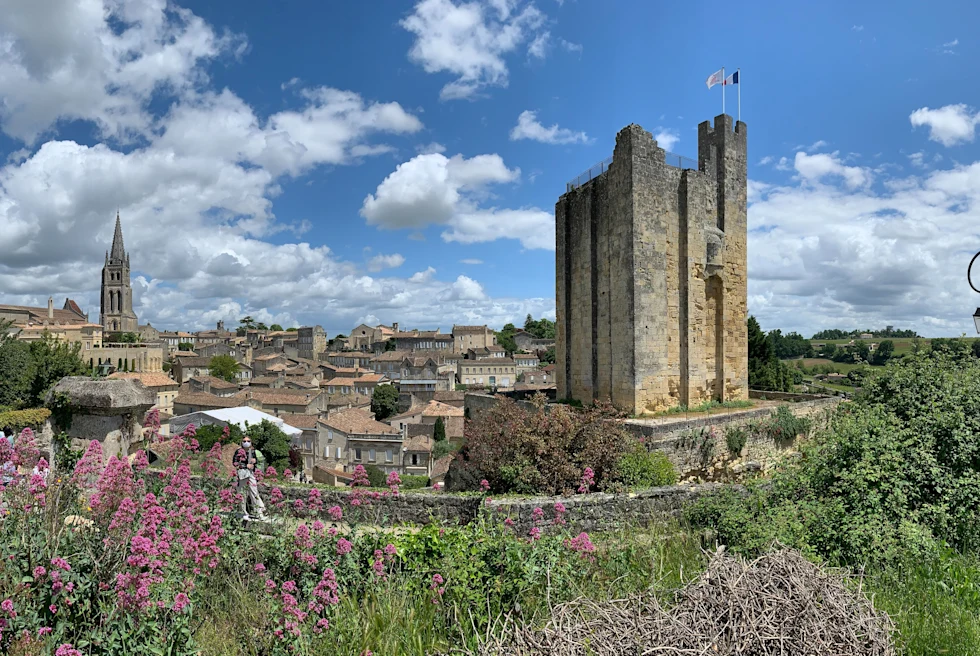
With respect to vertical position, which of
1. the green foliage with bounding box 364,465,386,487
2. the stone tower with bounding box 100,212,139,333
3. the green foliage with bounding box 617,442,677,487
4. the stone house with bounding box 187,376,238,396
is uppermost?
the stone tower with bounding box 100,212,139,333

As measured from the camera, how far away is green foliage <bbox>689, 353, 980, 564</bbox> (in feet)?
16.7

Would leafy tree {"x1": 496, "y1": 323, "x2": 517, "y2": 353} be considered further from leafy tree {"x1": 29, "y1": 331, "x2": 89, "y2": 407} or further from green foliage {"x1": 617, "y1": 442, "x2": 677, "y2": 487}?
green foliage {"x1": 617, "y1": 442, "x2": 677, "y2": 487}

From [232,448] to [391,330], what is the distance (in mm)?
114453

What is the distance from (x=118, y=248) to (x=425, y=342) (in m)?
78.7

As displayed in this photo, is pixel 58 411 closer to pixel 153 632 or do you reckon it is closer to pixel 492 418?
pixel 153 632

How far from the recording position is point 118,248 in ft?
423

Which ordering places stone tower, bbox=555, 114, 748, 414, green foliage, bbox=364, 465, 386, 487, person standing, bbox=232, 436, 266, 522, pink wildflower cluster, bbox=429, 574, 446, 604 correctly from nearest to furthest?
pink wildflower cluster, bbox=429, 574, 446, 604 → person standing, bbox=232, 436, 266, 522 → stone tower, bbox=555, 114, 748, 414 → green foliage, bbox=364, 465, 386, 487

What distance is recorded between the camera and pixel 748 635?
8.91 feet

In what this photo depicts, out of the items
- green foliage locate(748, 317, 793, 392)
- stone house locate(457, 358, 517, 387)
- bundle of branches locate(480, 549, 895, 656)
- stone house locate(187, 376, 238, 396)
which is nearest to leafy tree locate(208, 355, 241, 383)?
stone house locate(187, 376, 238, 396)

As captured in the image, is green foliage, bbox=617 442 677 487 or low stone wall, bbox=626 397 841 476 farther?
low stone wall, bbox=626 397 841 476

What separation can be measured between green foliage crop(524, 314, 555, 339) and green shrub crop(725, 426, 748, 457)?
381 ft

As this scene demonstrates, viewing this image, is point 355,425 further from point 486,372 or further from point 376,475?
point 486,372

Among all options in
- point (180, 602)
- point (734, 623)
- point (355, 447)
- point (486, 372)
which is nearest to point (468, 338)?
point (486, 372)

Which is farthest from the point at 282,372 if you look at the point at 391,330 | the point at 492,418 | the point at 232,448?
the point at 492,418
